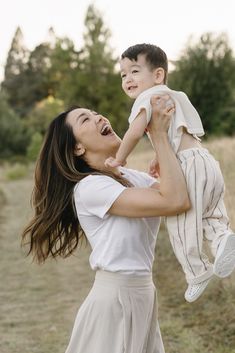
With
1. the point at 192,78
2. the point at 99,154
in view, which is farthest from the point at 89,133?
the point at 192,78

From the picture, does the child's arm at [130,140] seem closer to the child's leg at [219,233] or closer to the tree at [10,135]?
the child's leg at [219,233]

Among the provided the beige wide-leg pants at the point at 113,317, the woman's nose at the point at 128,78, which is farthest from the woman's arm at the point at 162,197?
the woman's nose at the point at 128,78

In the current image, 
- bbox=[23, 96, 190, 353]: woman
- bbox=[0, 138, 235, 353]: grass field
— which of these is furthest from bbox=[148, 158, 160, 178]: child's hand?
bbox=[0, 138, 235, 353]: grass field

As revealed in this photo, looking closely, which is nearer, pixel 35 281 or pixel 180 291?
pixel 180 291

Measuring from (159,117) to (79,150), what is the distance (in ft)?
1.09

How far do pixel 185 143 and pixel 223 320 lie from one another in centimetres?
305

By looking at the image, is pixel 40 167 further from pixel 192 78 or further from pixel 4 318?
pixel 192 78

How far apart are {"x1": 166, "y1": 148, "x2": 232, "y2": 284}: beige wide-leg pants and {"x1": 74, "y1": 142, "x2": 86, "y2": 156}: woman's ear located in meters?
0.37

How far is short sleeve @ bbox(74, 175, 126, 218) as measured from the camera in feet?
8.16

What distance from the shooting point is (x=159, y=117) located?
2617 mm

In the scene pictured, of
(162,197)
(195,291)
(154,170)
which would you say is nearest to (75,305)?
(154,170)

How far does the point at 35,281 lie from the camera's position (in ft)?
25.1

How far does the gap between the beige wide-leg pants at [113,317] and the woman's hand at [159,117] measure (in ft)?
1.79

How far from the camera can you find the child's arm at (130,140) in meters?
2.56
